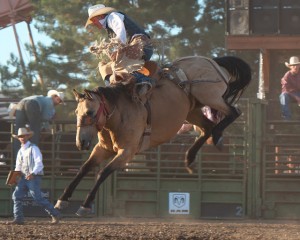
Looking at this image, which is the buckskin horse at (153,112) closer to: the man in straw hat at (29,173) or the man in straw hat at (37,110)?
the man in straw hat at (29,173)

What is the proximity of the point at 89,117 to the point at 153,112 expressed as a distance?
1.03m

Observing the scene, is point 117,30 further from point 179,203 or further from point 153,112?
point 179,203

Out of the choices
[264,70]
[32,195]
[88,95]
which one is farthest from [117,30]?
[264,70]

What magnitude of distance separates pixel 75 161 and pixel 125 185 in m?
0.96

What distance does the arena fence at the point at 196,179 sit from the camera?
56.2 feet

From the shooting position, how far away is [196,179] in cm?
1719

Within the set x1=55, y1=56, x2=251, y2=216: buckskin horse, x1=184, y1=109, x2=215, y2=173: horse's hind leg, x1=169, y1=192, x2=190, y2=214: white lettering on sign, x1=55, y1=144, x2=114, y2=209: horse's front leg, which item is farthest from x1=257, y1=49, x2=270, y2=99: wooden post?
x1=55, y1=144, x2=114, y2=209: horse's front leg

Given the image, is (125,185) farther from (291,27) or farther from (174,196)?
(291,27)

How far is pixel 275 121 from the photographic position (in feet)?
55.1

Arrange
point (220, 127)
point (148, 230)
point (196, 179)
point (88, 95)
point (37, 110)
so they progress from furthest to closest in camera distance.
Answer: point (196, 179) < point (37, 110) < point (148, 230) < point (220, 127) < point (88, 95)

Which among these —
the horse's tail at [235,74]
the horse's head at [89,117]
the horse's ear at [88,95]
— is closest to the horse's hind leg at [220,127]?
the horse's tail at [235,74]

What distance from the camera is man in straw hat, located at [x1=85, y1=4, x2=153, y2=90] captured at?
38.1ft

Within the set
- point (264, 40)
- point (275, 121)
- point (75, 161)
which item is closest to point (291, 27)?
point (264, 40)

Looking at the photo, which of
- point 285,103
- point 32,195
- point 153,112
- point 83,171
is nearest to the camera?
point 83,171
